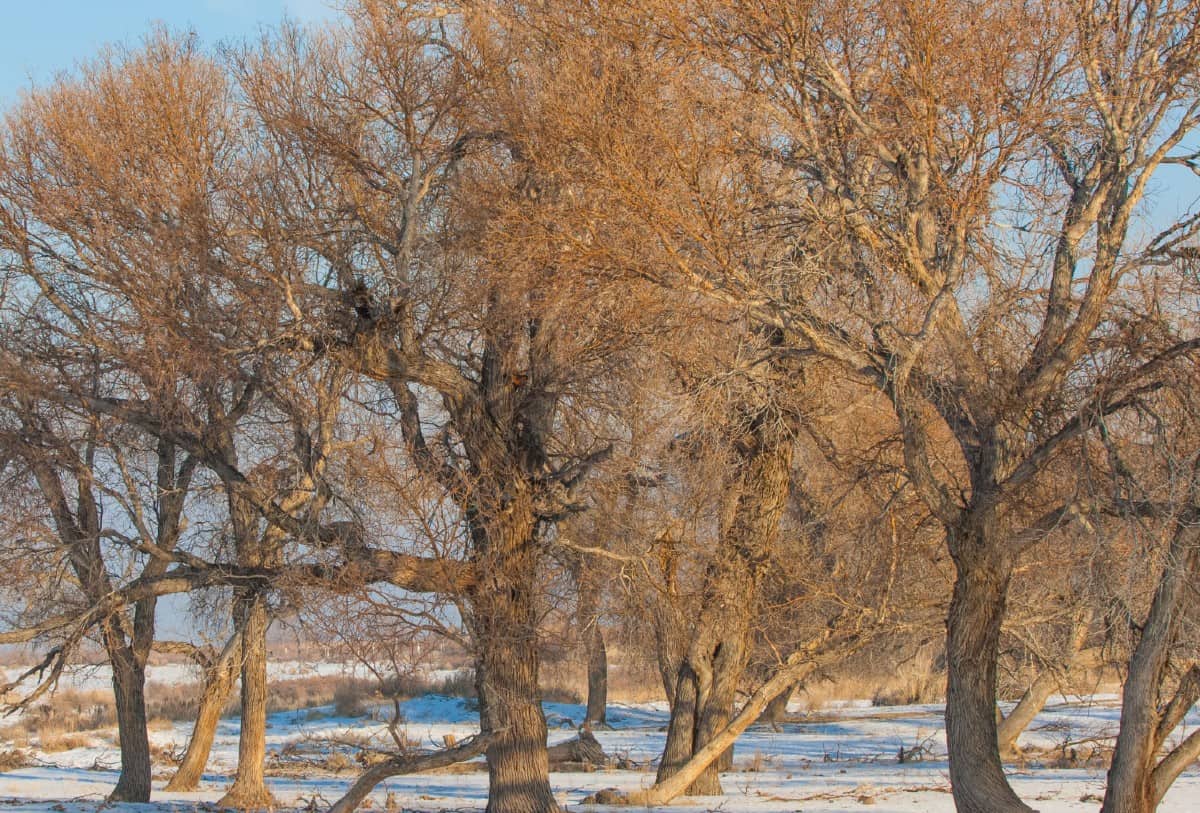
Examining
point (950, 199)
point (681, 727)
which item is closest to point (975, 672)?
point (950, 199)

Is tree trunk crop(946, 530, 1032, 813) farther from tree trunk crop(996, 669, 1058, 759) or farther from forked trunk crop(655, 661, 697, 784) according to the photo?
tree trunk crop(996, 669, 1058, 759)

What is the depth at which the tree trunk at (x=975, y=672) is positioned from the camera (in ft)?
30.3

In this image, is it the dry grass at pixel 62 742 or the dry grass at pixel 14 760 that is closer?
the dry grass at pixel 14 760

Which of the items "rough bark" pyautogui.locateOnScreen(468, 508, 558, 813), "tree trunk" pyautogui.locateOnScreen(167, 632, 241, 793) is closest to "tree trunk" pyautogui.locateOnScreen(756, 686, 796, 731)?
"tree trunk" pyautogui.locateOnScreen(167, 632, 241, 793)

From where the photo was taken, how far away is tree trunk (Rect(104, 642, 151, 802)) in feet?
50.9

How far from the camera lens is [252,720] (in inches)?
643

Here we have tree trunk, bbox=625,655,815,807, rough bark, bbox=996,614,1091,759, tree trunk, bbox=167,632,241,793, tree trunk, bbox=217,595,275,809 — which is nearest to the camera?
tree trunk, bbox=625,655,815,807

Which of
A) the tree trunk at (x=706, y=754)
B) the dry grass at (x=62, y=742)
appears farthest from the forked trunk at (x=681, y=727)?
the dry grass at (x=62, y=742)

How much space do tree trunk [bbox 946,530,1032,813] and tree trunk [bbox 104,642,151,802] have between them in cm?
1055

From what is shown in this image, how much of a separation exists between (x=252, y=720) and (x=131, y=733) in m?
1.54

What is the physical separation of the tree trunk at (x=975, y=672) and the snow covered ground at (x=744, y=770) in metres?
3.30

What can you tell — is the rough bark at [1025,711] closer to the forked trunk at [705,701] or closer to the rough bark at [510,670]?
the forked trunk at [705,701]

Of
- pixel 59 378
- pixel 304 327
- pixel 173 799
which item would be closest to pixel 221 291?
pixel 304 327

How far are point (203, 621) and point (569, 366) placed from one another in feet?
25.3
